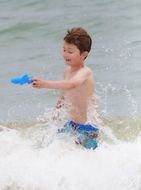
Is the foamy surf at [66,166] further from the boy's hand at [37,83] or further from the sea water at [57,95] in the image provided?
the boy's hand at [37,83]

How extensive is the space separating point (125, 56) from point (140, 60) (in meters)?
0.38

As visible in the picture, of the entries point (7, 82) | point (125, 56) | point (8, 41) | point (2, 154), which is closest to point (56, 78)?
point (7, 82)

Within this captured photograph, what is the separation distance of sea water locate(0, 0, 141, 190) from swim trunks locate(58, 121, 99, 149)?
0.21ft

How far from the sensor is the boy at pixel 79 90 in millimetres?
4949

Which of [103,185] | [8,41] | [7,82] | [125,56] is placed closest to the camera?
[103,185]

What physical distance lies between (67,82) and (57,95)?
334 centimetres

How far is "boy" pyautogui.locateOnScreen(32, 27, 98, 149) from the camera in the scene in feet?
16.2

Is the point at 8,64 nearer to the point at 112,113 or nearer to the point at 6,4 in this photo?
the point at 112,113

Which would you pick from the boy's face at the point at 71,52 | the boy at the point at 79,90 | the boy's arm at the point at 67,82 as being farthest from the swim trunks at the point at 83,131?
the boy's face at the point at 71,52

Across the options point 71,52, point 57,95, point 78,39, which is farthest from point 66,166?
point 57,95

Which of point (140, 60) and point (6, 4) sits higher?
point (140, 60)

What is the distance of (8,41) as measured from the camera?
11219 mm

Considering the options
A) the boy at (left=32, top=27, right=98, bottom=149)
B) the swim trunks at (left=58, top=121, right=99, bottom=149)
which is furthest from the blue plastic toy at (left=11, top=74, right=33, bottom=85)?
the swim trunks at (left=58, top=121, right=99, bottom=149)

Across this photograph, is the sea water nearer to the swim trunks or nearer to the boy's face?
the swim trunks
